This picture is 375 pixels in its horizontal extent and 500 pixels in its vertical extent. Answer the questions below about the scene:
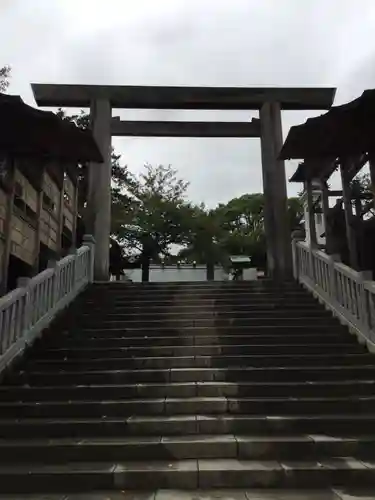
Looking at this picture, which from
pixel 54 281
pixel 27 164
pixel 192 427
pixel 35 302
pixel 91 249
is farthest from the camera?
pixel 91 249

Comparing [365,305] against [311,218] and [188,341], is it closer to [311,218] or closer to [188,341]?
[188,341]

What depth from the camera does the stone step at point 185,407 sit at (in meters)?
4.39

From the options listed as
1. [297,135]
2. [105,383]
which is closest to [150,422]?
[105,383]

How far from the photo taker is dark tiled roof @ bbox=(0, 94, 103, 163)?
20.5ft

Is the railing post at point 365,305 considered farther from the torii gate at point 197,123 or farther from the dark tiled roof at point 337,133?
the torii gate at point 197,123

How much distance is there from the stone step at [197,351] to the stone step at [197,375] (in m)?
0.53

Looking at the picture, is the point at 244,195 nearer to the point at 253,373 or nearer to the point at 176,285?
the point at 176,285

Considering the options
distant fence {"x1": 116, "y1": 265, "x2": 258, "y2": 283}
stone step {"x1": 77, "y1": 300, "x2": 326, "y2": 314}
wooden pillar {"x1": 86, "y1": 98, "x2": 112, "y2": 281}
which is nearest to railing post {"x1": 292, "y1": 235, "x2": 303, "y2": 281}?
stone step {"x1": 77, "y1": 300, "x2": 326, "y2": 314}

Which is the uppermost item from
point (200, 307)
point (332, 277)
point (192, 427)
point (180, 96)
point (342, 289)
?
point (180, 96)

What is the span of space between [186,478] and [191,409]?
3.61 ft

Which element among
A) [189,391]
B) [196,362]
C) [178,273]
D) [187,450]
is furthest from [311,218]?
[178,273]

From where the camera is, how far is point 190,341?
6.03m

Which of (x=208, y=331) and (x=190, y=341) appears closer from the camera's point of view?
(x=190, y=341)

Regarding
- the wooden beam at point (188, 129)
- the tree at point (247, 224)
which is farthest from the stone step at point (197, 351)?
the tree at point (247, 224)
